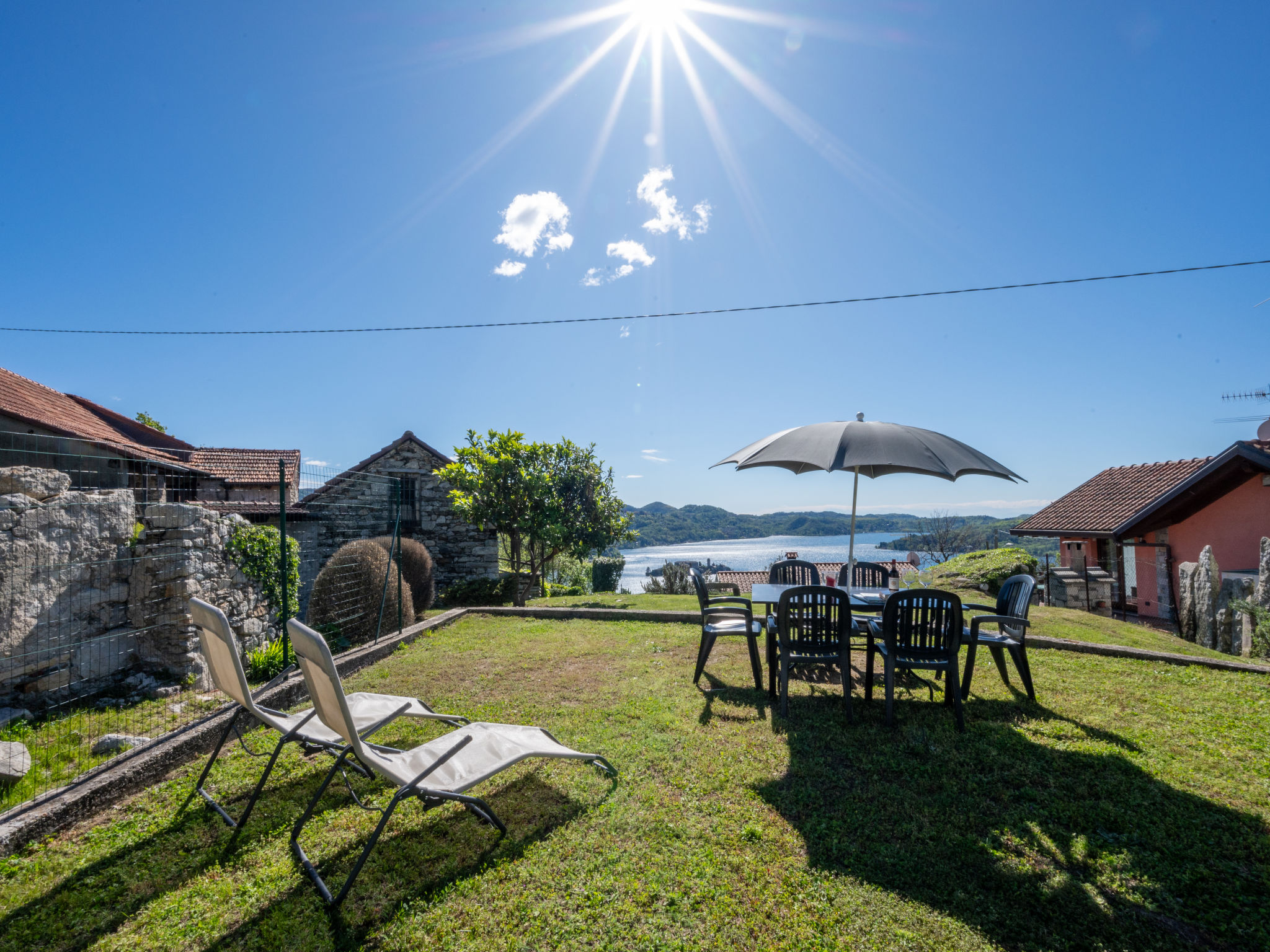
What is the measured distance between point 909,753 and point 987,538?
94.2 ft

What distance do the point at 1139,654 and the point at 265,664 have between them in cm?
956

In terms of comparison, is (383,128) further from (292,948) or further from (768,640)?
(292,948)

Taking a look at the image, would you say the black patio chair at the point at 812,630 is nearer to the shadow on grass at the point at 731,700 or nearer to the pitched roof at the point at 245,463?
the shadow on grass at the point at 731,700

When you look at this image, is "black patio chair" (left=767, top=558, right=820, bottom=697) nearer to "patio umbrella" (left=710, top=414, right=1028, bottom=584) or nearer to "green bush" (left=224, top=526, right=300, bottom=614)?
"patio umbrella" (left=710, top=414, right=1028, bottom=584)

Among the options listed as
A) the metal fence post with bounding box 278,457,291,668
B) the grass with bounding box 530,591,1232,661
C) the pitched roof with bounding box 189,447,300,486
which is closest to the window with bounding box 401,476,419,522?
the pitched roof with bounding box 189,447,300,486

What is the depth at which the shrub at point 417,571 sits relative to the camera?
393 inches

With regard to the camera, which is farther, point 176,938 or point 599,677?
point 599,677

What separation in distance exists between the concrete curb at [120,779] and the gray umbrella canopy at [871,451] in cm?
436

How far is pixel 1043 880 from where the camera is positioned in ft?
6.99

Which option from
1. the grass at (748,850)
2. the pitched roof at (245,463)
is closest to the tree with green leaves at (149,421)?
the pitched roof at (245,463)

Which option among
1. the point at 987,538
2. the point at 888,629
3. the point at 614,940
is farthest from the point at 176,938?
the point at 987,538

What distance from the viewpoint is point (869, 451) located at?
13.6 feet

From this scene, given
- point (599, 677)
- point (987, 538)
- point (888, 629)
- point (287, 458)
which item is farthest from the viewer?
point (987, 538)

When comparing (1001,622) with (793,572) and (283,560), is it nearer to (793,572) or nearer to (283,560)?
(793,572)
